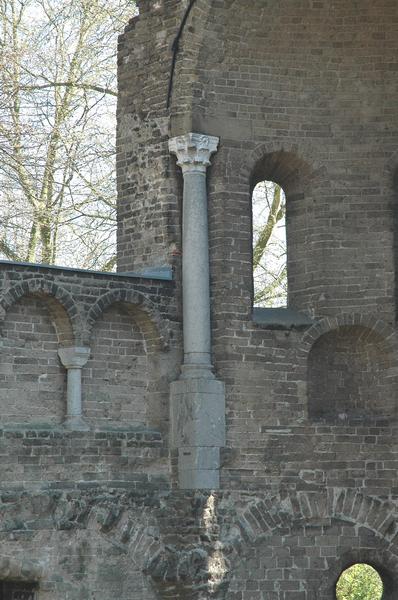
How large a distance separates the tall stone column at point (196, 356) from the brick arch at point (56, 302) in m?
1.38

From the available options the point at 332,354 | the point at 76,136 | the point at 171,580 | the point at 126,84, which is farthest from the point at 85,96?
the point at 171,580

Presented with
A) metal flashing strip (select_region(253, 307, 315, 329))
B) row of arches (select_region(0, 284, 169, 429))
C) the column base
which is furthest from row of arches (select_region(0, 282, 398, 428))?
the column base

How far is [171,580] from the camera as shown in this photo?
19.9 m

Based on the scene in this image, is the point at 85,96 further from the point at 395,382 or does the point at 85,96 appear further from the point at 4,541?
the point at 4,541

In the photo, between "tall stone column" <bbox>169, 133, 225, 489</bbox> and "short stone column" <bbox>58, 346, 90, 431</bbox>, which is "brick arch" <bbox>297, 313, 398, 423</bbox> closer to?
"tall stone column" <bbox>169, 133, 225, 489</bbox>

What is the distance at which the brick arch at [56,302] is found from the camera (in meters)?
19.6

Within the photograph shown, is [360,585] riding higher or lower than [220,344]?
lower

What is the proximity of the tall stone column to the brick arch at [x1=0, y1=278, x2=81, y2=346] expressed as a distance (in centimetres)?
138

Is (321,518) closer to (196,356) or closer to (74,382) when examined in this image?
(196,356)

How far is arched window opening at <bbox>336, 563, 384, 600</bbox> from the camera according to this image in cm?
2873

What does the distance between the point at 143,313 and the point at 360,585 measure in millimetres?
9947

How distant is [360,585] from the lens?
94.9ft

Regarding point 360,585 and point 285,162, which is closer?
point 285,162

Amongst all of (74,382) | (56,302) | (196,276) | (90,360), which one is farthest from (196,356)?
(56,302)
